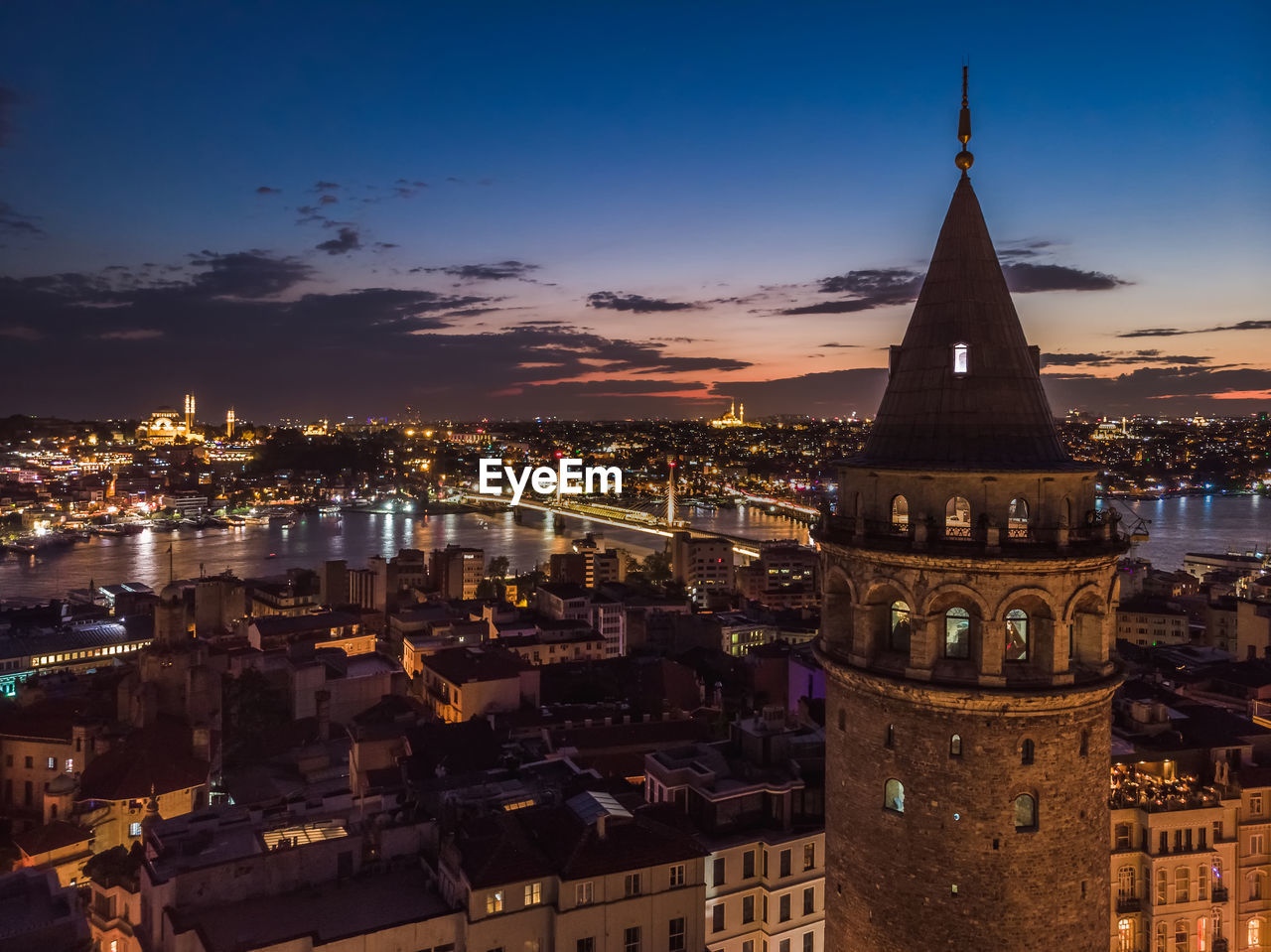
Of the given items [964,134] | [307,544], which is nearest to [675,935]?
[964,134]

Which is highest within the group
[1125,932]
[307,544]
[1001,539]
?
[1001,539]

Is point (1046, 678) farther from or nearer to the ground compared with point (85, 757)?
farther from the ground

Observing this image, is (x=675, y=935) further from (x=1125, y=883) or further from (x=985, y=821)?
(x=1125, y=883)

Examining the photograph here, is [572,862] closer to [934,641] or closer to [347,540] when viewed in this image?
[934,641]

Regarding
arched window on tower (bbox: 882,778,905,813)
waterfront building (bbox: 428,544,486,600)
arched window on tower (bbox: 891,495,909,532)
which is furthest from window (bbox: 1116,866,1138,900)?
waterfront building (bbox: 428,544,486,600)

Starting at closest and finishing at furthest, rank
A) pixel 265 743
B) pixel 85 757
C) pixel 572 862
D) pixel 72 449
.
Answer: pixel 572 862 < pixel 85 757 < pixel 265 743 < pixel 72 449

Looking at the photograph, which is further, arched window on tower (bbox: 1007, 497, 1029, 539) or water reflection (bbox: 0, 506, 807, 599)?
water reflection (bbox: 0, 506, 807, 599)

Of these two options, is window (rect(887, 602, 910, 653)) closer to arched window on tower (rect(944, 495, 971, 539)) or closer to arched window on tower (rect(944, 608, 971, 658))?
arched window on tower (rect(944, 608, 971, 658))

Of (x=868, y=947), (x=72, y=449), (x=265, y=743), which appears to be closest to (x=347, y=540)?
(x=265, y=743)
